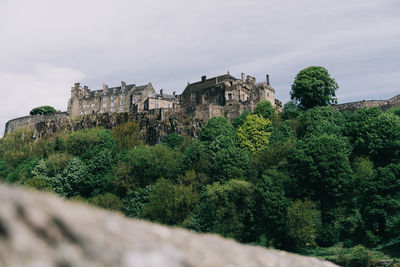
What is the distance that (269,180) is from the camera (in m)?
50.8

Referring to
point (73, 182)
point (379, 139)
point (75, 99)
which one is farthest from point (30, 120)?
point (379, 139)

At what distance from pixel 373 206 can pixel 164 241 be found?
1838 inches

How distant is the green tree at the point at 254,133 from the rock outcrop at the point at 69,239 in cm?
6619

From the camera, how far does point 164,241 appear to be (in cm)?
502

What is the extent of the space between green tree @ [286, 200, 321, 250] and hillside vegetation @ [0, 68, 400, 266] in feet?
0.37

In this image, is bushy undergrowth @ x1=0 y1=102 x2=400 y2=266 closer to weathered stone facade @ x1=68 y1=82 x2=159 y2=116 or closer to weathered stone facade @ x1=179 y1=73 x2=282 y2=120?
weathered stone facade @ x1=179 y1=73 x2=282 y2=120

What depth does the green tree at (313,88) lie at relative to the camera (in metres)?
82.5

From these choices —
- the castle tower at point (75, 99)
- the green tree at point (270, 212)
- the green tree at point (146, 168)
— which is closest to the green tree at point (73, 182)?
the green tree at point (146, 168)

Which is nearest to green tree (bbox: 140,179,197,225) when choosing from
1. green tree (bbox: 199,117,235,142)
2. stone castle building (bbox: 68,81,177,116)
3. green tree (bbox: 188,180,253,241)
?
green tree (bbox: 188,180,253,241)

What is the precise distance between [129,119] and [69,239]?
92.4 m

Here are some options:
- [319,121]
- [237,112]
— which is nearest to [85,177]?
[237,112]

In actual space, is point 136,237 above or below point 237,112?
below

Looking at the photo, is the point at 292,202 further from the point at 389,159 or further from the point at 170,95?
the point at 170,95

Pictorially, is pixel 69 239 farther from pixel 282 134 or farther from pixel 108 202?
pixel 282 134
